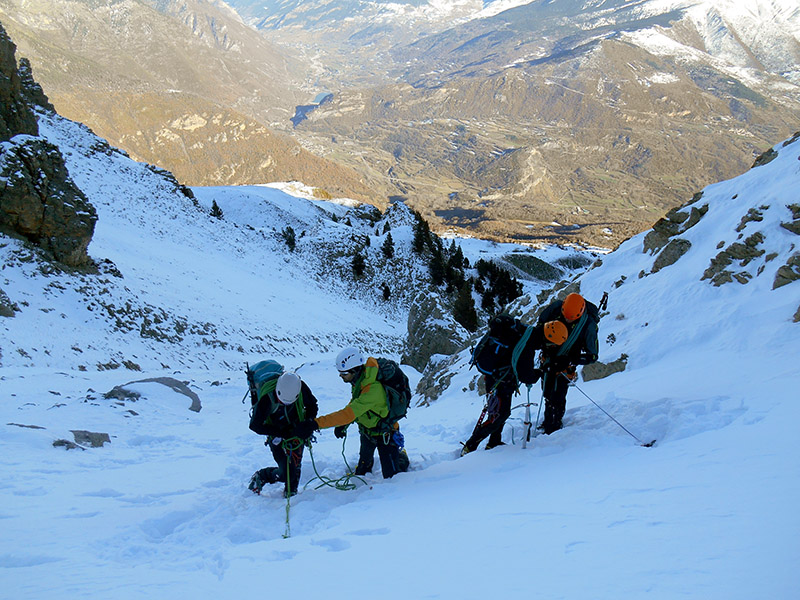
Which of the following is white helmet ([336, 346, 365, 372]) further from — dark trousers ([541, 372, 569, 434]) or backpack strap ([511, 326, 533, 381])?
dark trousers ([541, 372, 569, 434])

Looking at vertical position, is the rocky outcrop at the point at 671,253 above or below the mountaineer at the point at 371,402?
above

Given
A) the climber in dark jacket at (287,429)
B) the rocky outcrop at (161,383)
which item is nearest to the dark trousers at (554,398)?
the climber in dark jacket at (287,429)

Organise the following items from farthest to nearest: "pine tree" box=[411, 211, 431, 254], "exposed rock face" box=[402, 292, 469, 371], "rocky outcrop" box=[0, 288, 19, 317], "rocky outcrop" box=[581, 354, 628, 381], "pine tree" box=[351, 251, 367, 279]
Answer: "pine tree" box=[411, 211, 431, 254]
"pine tree" box=[351, 251, 367, 279]
"exposed rock face" box=[402, 292, 469, 371]
"rocky outcrop" box=[0, 288, 19, 317]
"rocky outcrop" box=[581, 354, 628, 381]

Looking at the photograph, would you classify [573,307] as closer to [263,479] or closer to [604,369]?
[604,369]

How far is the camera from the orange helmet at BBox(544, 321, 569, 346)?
6105mm

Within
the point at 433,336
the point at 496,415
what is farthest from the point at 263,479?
the point at 433,336

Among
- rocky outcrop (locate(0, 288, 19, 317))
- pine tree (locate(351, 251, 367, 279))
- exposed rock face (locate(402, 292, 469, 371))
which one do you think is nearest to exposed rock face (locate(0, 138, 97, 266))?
rocky outcrop (locate(0, 288, 19, 317))

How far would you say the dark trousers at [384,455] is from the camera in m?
6.28

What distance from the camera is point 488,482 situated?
5625 mm

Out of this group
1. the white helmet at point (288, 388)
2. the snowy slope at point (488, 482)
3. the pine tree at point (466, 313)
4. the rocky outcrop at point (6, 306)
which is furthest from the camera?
the pine tree at point (466, 313)

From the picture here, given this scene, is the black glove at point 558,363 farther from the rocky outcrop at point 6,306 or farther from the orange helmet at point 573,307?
the rocky outcrop at point 6,306

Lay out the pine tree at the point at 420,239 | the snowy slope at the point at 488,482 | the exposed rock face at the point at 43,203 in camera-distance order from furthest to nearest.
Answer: the pine tree at the point at 420,239
the exposed rock face at the point at 43,203
the snowy slope at the point at 488,482

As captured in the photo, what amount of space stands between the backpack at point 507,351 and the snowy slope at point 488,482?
3.56 ft

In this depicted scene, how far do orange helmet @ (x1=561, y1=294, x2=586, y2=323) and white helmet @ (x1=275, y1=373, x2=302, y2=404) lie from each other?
3449mm
